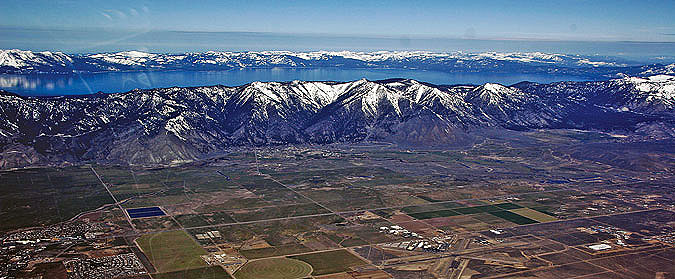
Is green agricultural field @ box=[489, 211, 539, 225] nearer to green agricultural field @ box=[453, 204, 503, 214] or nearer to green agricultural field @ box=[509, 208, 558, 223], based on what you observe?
green agricultural field @ box=[509, 208, 558, 223]

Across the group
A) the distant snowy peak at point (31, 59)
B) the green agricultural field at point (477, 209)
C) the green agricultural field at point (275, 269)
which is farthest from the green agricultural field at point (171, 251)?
the distant snowy peak at point (31, 59)

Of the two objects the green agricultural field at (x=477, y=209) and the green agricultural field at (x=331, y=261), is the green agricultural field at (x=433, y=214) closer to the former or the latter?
the green agricultural field at (x=477, y=209)

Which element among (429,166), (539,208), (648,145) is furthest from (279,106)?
(648,145)

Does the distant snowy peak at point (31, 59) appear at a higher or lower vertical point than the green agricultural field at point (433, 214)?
higher

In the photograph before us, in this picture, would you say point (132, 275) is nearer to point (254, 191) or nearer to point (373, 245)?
point (373, 245)

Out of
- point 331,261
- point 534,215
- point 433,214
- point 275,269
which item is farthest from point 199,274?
point 534,215

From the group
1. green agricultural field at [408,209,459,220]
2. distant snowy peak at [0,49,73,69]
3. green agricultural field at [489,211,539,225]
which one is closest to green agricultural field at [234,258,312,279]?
green agricultural field at [408,209,459,220]
